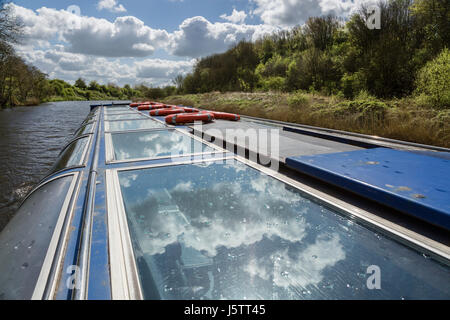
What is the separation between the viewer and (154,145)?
268cm

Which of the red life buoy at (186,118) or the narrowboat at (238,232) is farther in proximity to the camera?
the red life buoy at (186,118)

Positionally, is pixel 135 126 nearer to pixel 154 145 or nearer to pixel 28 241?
pixel 154 145

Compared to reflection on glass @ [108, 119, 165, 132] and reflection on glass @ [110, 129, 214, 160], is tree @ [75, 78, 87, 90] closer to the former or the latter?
reflection on glass @ [108, 119, 165, 132]

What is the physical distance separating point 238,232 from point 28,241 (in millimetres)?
864

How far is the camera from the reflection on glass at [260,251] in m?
0.79

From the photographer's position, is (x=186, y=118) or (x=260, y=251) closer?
(x=260, y=251)

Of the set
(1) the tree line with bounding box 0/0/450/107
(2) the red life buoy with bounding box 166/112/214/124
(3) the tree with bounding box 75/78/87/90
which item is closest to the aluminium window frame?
(2) the red life buoy with bounding box 166/112/214/124

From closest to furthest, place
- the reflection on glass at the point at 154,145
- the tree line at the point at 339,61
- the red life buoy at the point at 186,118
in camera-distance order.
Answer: the reflection on glass at the point at 154,145
the red life buoy at the point at 186,118
the tree line at the point at 339,61

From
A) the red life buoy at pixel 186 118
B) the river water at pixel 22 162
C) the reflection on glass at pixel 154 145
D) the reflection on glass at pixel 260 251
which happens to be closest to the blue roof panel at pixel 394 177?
the reflection on glass at pixel 260 251

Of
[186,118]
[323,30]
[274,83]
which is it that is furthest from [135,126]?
[323,30]

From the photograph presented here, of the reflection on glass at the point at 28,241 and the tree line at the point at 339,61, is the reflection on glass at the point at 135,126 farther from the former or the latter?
the tree line at the point at 339,61

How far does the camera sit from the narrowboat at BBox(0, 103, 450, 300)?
2.58 ft

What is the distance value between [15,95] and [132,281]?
2882cm
